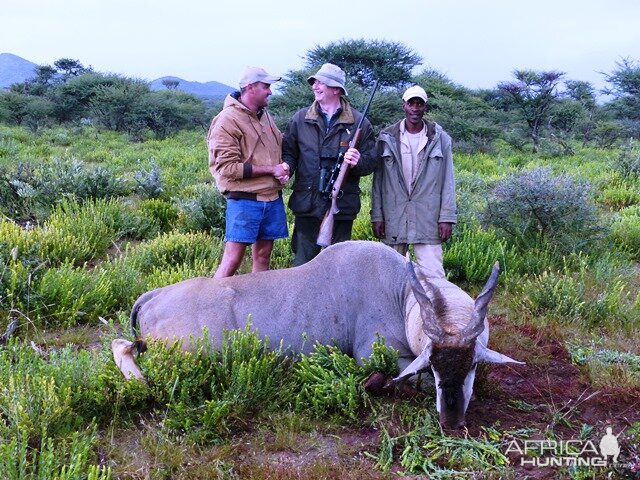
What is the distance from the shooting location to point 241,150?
542 cm

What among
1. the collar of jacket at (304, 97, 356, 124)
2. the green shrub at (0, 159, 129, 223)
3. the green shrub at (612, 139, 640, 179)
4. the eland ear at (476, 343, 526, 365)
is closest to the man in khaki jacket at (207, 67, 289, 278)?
the collar of jacket at (304, 97, 356, 124)

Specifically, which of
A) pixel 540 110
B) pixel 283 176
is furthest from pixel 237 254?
pixel 540 110

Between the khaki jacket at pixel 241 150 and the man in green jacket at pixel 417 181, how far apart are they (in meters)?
1.01

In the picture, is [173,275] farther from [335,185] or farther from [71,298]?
[335,185]

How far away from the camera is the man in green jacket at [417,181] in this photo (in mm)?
5633

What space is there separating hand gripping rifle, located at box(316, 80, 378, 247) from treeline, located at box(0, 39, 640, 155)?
1168cm

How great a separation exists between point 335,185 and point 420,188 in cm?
81

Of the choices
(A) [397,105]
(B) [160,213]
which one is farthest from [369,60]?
(B) [160,213]

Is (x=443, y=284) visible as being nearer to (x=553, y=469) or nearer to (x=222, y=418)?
(x=553, y=469)

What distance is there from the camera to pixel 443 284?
4.52 metres

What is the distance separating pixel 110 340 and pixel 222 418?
1471mm

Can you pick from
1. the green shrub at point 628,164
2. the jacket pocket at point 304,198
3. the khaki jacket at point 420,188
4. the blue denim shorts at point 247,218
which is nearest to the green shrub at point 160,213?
the blue denim shorts at point 247,218

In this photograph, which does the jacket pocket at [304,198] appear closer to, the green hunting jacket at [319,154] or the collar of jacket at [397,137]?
the green hunting jacket at [319,154]

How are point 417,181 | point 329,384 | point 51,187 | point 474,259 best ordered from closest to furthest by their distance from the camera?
point 329,384
point 417,181
point 474,259
point 51,187
